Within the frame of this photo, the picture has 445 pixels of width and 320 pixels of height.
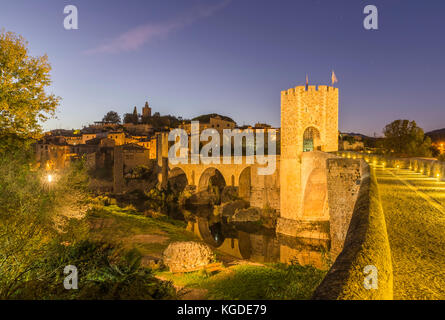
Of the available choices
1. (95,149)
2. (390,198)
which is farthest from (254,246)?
(95,149)

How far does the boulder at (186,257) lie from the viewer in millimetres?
11734

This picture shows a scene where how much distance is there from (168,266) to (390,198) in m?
8.77

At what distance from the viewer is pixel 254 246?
2103 centimetres

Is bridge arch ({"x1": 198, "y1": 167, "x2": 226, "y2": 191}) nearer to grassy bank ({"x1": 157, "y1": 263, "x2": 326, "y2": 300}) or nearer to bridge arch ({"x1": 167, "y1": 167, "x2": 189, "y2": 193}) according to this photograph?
bridge arch ({"x1": 167, "y1": 167, "x2": 189, "y2": 193})

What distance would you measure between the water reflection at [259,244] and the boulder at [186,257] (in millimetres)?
5164

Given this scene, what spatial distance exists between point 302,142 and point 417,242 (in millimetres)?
17115

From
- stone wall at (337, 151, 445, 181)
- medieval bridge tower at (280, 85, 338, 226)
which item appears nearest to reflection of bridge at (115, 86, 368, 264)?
medieval bridge tower at (280, 85, 338, 226)

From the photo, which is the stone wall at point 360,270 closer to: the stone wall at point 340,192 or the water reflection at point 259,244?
the stone wall at point 340,192

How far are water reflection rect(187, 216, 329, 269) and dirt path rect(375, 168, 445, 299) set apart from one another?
877cm

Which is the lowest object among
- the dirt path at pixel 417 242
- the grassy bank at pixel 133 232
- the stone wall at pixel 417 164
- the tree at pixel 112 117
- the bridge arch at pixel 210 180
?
the grassy bank at pixel 133 232

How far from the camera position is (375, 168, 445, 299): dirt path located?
283 cm

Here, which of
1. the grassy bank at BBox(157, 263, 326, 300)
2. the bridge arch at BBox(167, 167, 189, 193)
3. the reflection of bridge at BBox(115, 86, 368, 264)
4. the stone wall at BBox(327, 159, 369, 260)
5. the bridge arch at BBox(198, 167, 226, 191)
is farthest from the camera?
the bridge arch at BBox(167, 167, 189, 193)

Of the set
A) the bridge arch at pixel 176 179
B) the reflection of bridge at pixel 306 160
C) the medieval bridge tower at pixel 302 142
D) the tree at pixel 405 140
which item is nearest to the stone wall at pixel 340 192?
the reflection of bridge at pixel 306 160

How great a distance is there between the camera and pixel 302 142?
68.3 feet
